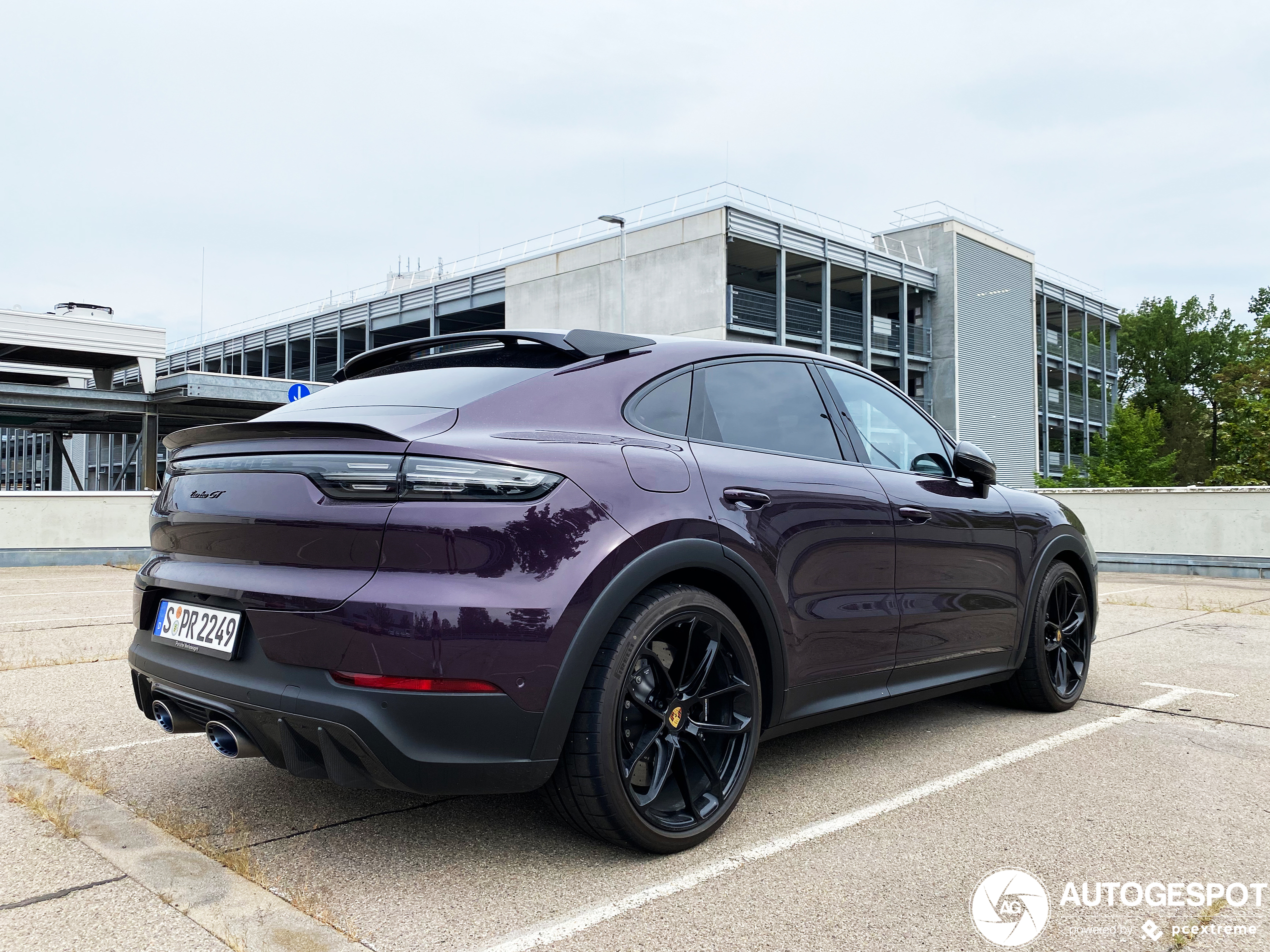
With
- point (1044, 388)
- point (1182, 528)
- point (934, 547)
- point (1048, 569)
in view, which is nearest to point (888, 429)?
point (934, 547)

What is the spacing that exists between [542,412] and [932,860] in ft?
5.37

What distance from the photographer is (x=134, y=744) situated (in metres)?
4.00

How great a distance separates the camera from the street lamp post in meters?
30.2

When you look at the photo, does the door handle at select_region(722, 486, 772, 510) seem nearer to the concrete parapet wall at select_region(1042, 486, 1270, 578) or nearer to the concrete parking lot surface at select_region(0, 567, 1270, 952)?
the concrete parking lot surface at select_region(0, 567, 1270, 952)

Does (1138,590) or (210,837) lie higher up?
(210,837)

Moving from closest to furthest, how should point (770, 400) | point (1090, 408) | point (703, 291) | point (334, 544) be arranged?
point (334, 544) < point (770, 400) < point (703, 291) < point (1090, 408)

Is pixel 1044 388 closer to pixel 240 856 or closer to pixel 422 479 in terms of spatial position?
pixel 422 479

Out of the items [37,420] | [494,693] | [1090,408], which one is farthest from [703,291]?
[1090,408]

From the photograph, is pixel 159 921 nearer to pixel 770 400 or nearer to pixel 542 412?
pixel 542 412

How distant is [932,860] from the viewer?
279 cm

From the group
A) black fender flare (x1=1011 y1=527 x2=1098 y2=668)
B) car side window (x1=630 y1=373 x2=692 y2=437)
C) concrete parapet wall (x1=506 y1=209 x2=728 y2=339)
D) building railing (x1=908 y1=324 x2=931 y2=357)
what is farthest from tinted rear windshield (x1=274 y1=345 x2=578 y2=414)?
building railing (x1=908 y1=324 x2=931 y2=357)

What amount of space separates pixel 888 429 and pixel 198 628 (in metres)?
2.64

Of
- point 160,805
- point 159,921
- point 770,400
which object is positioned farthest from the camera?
point 770,400

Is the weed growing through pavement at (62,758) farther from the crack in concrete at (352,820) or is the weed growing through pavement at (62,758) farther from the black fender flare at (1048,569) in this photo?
the black fender flare at (1048,569)
